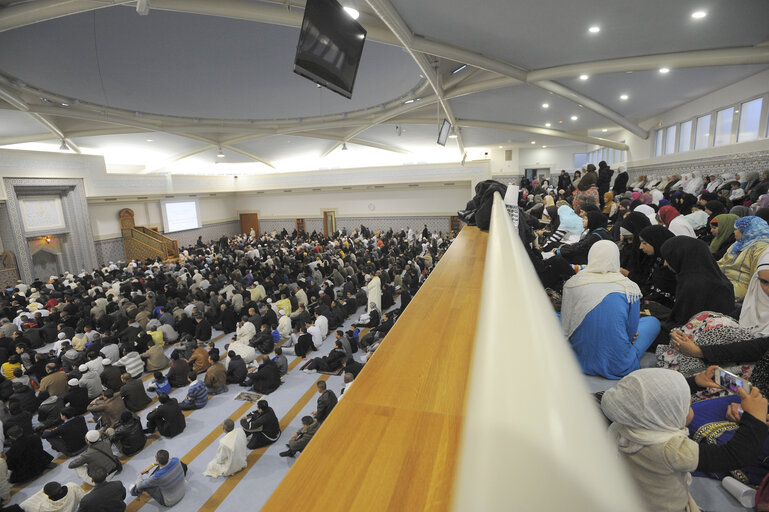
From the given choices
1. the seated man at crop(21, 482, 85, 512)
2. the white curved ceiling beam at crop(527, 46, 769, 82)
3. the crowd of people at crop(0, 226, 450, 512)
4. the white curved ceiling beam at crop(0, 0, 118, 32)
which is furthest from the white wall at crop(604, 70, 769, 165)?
the seated man at crop(21, 482, 85, 512)

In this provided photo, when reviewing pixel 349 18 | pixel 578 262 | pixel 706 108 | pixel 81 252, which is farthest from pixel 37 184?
pixel 706 108

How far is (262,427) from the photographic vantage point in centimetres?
516

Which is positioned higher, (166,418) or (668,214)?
(668,214)

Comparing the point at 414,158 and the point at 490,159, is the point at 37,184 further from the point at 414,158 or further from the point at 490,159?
the point at 490,159

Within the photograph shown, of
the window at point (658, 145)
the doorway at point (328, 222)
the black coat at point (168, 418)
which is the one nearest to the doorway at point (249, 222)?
the doorway at point (328, 222)

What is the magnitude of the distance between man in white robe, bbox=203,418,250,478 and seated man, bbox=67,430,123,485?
1232 millimetres

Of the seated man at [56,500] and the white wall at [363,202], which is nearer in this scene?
the seated man at [56,500]

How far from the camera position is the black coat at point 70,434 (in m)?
5.18

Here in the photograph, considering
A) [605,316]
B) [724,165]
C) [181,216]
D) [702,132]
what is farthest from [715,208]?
[181,216]

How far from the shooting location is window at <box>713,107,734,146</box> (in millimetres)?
8602

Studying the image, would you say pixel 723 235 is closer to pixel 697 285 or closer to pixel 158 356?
pixel 697 285

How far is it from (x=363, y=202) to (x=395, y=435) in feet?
73.4

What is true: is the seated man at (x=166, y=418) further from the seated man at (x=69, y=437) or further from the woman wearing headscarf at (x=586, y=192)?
the woman wearing headscarf at (x=586, y=192)

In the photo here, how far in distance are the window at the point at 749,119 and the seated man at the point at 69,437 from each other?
1363cm
